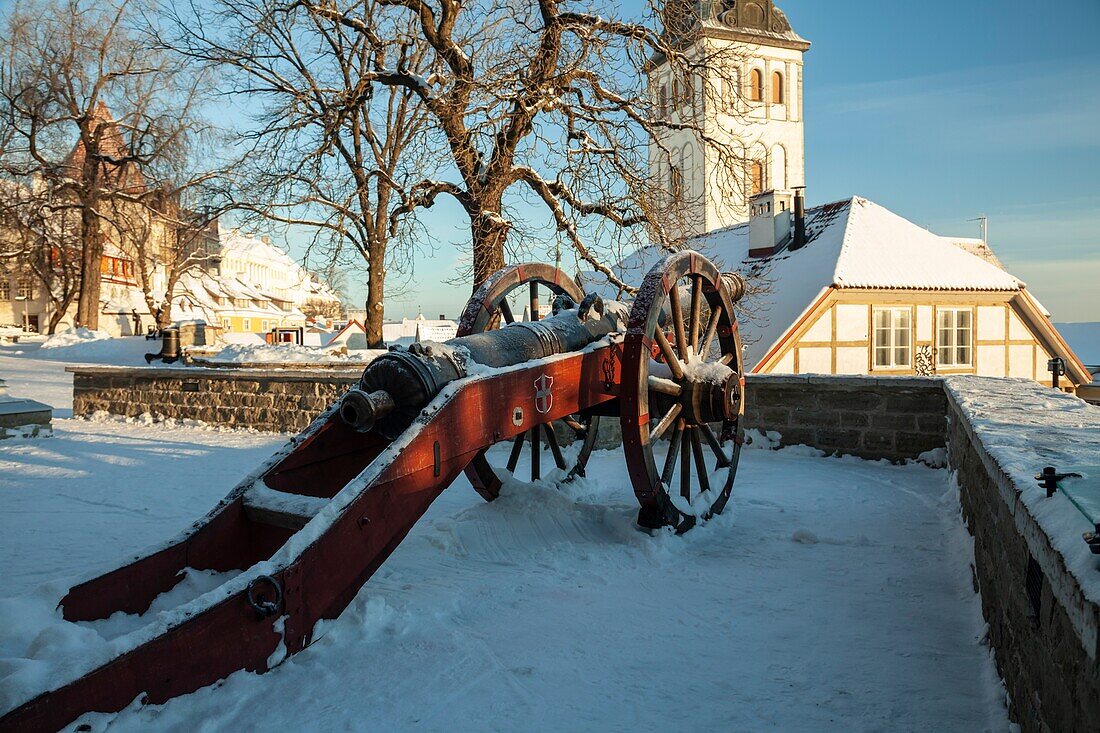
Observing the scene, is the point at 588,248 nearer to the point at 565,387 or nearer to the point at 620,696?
the point at 565,387

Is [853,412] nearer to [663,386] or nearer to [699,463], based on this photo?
[699,463]

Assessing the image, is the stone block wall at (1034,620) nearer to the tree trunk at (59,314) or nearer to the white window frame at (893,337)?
the white window frame at (893,337)

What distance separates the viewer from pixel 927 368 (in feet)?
50.6

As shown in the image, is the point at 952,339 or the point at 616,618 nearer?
the point at 616,618

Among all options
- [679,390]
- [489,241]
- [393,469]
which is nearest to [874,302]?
[489,241]

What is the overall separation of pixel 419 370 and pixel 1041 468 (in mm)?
2318

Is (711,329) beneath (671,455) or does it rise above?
above

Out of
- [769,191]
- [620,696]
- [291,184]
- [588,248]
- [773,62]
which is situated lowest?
[620,696]

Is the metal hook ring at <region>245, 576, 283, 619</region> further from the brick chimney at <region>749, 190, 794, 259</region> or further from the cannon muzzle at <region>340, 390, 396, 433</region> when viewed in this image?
the brick chimney at <region>749, 190, 794, 259</region>

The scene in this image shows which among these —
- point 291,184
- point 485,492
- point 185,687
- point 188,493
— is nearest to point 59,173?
point 291,184

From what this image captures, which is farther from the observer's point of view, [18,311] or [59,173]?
[18,311]

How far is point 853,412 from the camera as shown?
283 inches

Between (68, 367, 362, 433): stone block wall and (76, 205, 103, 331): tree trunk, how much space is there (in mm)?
16242

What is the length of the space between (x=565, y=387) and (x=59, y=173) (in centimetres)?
2619
